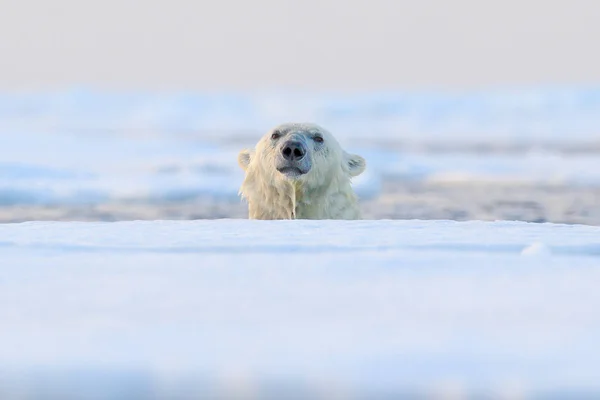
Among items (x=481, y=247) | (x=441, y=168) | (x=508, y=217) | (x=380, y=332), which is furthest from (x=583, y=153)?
(x=380, y=332)

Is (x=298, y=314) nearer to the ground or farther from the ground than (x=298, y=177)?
nearer to the ground

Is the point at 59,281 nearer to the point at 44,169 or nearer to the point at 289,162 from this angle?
the point at 289,162

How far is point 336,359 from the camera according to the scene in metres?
2.10

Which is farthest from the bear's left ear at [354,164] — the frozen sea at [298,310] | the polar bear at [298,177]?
the frozen sea at [298,310]

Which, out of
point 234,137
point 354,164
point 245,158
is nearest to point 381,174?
point 354,164

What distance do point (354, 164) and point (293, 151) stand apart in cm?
70

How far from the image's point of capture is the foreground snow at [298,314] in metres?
2.02

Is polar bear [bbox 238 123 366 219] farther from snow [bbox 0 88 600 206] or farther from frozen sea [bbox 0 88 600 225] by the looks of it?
snow [bbox 0 88 600 206]

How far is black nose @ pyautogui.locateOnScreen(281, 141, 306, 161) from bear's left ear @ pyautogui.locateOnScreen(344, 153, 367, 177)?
599mm

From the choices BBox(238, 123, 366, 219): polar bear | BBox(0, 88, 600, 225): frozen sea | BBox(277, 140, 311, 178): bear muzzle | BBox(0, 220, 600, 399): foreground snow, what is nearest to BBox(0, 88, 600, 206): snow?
BBox(0, 88, 600, 225): frozen sea

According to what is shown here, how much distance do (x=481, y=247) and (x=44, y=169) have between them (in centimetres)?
801

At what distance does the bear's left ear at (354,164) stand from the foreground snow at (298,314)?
5.97 feet

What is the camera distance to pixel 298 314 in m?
2.45

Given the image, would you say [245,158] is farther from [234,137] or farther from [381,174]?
[234,137]
